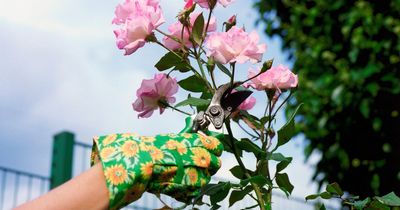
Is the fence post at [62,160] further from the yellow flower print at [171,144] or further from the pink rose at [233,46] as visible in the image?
the yellow flower print at [171,144]

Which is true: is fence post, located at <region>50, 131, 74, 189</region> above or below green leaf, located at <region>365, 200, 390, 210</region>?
above

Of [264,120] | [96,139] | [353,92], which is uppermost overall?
[353,92]

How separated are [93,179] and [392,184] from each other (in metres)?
3.76

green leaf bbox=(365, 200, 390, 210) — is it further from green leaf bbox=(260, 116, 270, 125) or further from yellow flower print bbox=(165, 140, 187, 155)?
yellow flower print bbox=(165, 140, 187, 155)

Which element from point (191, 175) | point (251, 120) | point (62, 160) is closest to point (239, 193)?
point (251, 120)

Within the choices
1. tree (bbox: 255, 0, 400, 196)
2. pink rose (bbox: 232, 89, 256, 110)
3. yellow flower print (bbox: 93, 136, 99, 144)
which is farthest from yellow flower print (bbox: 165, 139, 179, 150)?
tree (bbox: 255, 0, 400, 196)

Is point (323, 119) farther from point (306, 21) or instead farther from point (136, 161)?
point (136, 161)

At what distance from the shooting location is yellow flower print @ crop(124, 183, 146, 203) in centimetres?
111

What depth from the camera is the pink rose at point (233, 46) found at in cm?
133

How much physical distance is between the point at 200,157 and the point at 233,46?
0.79 ft

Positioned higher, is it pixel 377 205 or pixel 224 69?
pixel 224 69

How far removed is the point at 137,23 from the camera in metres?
1.36

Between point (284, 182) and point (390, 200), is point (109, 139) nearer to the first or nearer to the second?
point (284, 182)

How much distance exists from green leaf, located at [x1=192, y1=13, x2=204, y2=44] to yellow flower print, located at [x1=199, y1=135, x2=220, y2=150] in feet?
0.77
